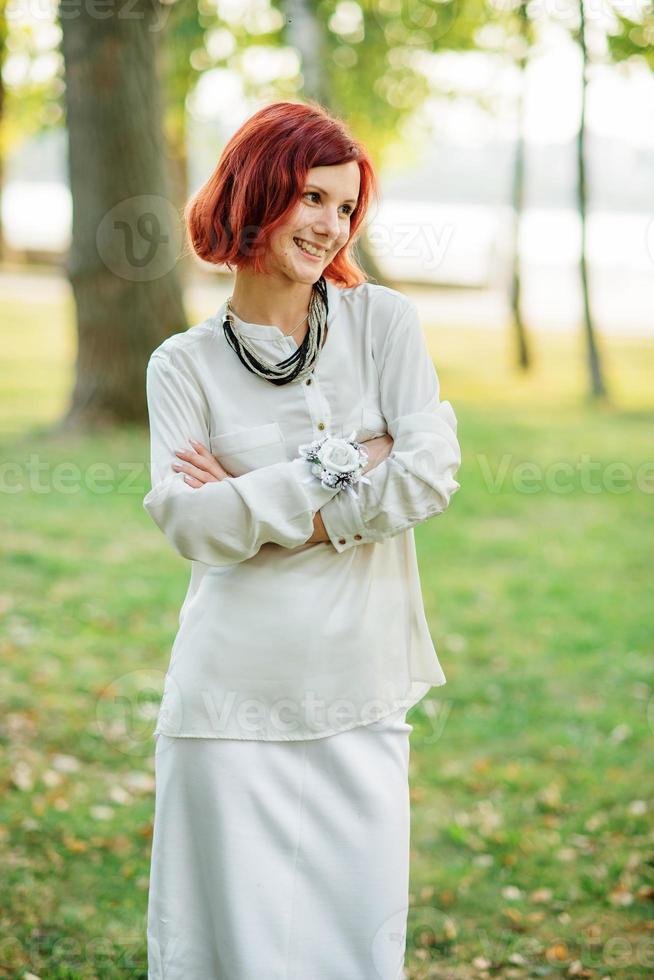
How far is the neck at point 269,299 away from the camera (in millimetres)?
2477

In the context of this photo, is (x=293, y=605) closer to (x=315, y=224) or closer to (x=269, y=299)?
(x=269, y=299)

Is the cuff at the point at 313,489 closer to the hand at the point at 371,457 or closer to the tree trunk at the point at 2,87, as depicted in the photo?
the hand at the point at 371,457

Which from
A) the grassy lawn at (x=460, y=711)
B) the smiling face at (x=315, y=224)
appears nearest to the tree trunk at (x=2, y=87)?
the grassy lawn at (x=460, y=711)

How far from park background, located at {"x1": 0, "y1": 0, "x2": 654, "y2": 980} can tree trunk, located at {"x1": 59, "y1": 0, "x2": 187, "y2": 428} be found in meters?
0.02

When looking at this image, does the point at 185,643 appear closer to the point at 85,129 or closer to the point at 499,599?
the point at 499,599

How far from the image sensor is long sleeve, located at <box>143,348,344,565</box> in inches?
90.3

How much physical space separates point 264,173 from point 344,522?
717mm

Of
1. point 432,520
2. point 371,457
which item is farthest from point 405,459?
point 432,520

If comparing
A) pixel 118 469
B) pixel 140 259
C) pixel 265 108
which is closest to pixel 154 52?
pixel 140 259

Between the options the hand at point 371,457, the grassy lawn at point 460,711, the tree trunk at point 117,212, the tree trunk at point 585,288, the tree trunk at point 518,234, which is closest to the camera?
the hand at point 371,457

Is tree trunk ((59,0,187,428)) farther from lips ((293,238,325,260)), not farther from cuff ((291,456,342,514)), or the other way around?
cuff ((291,456,342,514))

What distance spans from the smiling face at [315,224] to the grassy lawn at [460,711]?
217 centimetres

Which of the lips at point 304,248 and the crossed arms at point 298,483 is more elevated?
the lips at point 304,248

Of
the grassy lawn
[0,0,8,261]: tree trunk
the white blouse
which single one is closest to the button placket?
the white blouse
